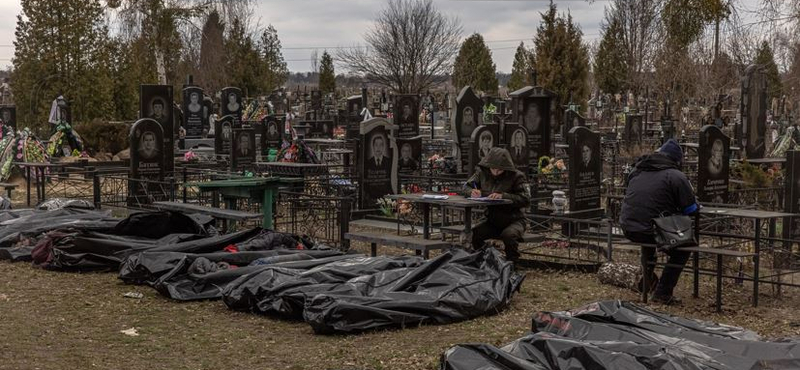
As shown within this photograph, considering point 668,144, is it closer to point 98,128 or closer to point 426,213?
point 426,213

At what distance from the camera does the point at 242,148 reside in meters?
22.1

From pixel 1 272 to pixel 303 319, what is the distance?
4786 millimetres

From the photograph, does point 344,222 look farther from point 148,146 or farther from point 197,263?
point 148,146

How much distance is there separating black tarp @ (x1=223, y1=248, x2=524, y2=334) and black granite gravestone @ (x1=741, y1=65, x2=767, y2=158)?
37.4ft

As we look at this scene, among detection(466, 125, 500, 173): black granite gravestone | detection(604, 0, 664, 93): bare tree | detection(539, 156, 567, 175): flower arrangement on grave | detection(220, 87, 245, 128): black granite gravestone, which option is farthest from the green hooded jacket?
detection(604, 0, 664, 93): bare tree

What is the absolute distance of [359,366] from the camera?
766 centimetres

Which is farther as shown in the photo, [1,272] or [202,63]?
[202,63]

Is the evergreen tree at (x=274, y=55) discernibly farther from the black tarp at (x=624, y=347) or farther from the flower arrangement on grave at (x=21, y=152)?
the black tarp at (x=624, y=347)

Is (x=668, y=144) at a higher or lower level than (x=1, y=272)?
higher

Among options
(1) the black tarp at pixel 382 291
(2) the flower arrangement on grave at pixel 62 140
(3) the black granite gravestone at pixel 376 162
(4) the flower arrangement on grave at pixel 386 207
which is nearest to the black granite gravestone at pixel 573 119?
(4) the flower arrangement on grave at pixel 386 207

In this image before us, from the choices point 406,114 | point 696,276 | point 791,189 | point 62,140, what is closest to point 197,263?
point 696,276

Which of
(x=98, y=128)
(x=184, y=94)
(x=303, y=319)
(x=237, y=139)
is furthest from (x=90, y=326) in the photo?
(x=184, y=94)

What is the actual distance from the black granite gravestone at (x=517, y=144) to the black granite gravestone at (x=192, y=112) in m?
16.9

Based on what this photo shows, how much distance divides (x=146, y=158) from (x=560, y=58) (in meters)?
19.7
